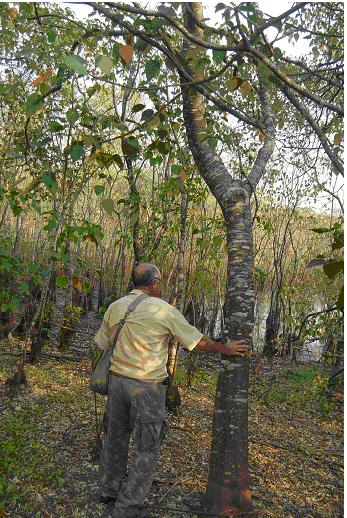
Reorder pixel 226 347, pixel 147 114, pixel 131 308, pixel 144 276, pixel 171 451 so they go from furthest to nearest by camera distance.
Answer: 1. pixel 171 451
2. pixel 144 276
3. pixel 131 308
4. pixel 226 347
5. pixel 147 114

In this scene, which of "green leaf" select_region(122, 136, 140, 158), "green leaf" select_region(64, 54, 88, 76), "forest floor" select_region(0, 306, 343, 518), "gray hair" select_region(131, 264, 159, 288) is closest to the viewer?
"green leaf" select_region(64, 54, 88, 76)

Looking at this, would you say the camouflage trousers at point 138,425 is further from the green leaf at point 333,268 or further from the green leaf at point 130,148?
the green leaf at point 333,268

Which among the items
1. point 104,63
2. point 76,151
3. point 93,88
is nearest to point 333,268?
point 104,63

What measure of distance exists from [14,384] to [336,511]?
4252 mm

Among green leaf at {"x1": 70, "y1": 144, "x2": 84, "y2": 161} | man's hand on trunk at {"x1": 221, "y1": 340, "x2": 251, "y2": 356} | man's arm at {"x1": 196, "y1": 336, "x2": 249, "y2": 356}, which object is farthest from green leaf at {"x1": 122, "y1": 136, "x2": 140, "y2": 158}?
man's hand on trunk at {"x1": 221, "y1": 340, "x2": 251, "y2": 356}

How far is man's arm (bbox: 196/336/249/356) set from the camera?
10.2ft

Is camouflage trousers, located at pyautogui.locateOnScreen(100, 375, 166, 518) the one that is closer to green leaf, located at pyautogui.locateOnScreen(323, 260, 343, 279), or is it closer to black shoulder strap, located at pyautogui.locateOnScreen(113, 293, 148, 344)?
black shoulder strap, located at pyautogui.locateOnScreen(113, 293, 148, 344)

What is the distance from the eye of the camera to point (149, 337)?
3.19m

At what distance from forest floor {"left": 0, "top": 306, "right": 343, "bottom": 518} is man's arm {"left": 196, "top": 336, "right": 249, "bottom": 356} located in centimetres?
125

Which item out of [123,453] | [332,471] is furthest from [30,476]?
[332,471]

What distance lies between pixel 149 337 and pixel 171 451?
213cm

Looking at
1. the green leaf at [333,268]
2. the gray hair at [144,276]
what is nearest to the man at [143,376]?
the gray hair at [144,276]

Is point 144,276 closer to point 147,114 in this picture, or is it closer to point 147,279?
point 147,279

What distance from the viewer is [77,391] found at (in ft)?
21.5
